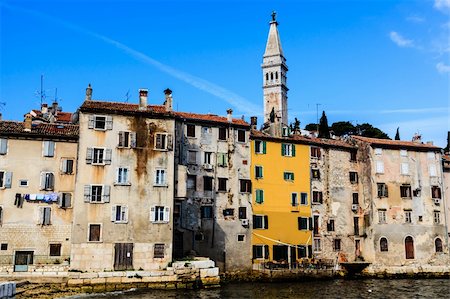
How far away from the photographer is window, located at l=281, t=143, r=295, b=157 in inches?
2014

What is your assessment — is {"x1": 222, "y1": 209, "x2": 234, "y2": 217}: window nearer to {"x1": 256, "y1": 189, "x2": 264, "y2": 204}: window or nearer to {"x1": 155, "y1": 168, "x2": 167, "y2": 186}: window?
{"x1": 256, "y1": 189, "x2": 264, "y2": 204}: window

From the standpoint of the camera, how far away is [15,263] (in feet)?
125

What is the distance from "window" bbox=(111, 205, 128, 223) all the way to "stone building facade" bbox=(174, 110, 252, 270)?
620 centimetres

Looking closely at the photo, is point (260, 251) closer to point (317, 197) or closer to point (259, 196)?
point (259, 196)

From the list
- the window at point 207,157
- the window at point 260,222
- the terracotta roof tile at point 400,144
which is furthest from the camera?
the terracotta roof tile at point 400,144

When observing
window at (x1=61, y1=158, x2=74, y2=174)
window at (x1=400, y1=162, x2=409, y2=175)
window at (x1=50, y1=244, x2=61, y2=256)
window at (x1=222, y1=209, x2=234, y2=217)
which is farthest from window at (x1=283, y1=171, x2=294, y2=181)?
window at (x1=50, y1=244, x2=61, y2=256)

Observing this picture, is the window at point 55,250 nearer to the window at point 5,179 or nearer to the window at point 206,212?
the window at point 5,179

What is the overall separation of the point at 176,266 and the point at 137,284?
341 cm

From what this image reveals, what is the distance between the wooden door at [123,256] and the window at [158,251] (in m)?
1.96

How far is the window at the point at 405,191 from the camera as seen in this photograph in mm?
54156

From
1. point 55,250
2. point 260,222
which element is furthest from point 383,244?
point 55,250

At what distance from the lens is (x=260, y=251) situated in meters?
48.0

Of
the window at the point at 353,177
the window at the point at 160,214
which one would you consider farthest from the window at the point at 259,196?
the window at the point at 353,177

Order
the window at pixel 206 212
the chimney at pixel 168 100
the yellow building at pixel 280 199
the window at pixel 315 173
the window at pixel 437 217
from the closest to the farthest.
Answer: the chimney at pixel 168 100 → the window at pixel 206 212 → the yellow building at pixel 280 199 → the window at pixel 315 173 → the window at pixel 437 217
